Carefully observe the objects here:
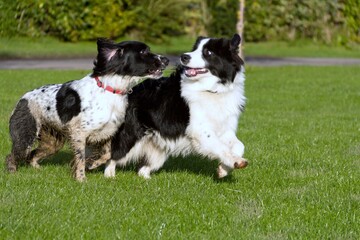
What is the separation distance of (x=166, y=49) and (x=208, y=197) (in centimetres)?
2248

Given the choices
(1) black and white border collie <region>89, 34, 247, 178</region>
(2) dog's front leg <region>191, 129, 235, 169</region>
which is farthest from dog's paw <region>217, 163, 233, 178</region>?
(2) dog's front leg <region>191, 129, 235, 169</region>

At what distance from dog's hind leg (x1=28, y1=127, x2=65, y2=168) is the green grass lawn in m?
16.5

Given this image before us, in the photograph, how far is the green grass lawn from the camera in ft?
88.5

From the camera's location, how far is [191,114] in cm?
784

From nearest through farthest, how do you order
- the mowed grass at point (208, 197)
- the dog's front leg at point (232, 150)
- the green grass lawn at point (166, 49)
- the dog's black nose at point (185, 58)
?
the mowed grass at point (208, 197) → the dog's front leg at point (232, 150) → the dog's black nose at point (185, 58) → the green grass lawn at point (166, 49)

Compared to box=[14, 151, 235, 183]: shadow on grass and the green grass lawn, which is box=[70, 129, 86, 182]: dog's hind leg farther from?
the green grass lawn

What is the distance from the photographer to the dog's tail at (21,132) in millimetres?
8172

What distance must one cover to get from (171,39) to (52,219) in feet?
84.1

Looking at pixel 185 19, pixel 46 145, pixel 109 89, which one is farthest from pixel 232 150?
pixel 185 19

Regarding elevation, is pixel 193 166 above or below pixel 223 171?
below

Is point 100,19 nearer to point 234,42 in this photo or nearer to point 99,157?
point 99,157

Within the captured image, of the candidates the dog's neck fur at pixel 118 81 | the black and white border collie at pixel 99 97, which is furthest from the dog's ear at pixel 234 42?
the dog's neck fur at pixel 118 81

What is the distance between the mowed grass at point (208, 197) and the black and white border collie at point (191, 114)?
0.93ft

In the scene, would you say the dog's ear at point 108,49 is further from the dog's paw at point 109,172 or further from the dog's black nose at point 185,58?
the dog's paw at point 109,172
